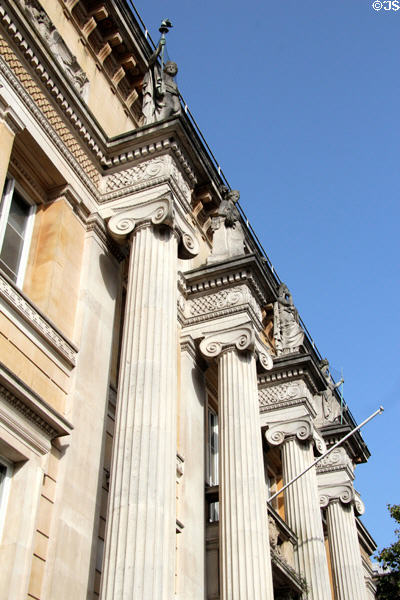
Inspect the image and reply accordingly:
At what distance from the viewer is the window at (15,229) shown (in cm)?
1427

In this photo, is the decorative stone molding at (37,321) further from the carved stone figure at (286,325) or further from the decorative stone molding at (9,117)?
the carved stone figure at (286,325)

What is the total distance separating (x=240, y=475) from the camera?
16672 mm

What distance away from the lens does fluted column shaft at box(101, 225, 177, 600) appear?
37.0 feet

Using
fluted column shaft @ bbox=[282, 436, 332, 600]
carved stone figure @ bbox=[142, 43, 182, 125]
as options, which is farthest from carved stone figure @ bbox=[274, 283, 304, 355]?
carved stone figure @ bbox=[142, 43, 182, 125]

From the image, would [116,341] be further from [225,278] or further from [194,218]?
[194,218]

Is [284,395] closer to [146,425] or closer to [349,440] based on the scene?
[349,440]

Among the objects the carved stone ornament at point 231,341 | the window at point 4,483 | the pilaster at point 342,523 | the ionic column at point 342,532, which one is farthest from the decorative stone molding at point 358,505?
the window at point 4,483

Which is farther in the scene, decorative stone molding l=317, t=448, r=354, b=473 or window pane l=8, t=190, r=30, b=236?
decorative stone molding l=317, t=448, r=354, b=473

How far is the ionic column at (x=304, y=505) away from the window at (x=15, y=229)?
11.5 metres

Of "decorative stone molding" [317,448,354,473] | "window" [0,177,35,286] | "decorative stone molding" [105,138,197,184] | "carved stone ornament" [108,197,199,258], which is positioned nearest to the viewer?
"window" [0,177,35,286]

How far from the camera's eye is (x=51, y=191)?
15945 millimetres

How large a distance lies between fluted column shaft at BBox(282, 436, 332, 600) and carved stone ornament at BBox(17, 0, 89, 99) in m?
12.1

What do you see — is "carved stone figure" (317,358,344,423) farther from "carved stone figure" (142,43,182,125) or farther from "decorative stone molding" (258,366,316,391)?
"carved stone figure" (142,43,182,125)

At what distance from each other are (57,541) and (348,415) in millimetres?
23245
